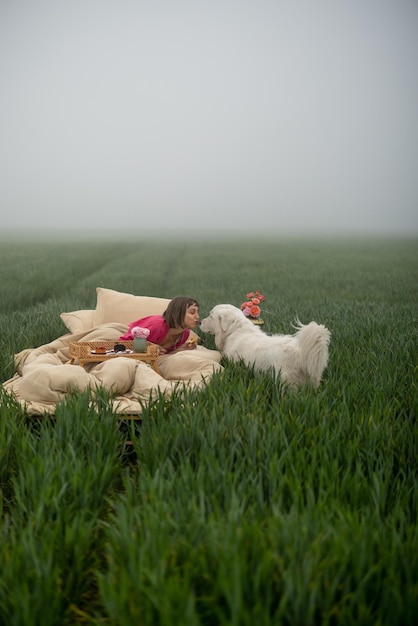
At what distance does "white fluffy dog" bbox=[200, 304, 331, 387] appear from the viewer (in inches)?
160

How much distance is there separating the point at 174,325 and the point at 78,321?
5.68 ft

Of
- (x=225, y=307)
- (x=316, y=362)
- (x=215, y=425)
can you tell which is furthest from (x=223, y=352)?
(x=215, y=425)

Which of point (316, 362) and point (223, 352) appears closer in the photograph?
point (316, 362)

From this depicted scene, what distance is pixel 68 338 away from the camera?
5789 millimetres

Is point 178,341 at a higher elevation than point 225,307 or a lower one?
lower

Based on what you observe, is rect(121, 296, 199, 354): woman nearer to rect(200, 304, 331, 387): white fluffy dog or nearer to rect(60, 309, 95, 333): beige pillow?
rect(200, 304, 331, 387): white fluffy dog

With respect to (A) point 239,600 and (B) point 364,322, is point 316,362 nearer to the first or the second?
(A) point 239,600

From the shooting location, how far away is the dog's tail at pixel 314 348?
13.2ft

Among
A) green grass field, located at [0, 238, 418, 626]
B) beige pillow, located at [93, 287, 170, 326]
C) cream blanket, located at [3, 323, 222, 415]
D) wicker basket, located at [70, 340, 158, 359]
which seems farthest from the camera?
beige pillow, located at [93, 287, 170, 326]

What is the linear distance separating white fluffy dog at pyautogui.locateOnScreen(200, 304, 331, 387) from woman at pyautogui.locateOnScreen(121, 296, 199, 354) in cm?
27

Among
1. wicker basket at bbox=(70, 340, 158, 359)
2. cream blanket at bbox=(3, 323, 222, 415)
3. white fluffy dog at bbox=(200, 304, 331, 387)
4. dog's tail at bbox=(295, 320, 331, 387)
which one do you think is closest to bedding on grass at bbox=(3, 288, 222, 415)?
cream blanket at bbox=(3, 323, 222, 415)

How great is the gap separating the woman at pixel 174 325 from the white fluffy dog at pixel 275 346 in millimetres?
267

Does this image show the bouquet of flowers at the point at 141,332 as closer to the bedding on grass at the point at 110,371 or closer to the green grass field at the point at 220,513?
the bedding on grass at the point at 110,371

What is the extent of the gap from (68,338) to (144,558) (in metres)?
4.16
